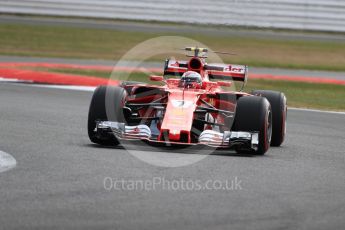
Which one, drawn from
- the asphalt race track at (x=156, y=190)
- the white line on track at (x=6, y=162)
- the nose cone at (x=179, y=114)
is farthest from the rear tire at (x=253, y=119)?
the white line on track at (x=6, y=162)

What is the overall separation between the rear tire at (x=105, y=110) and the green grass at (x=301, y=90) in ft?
25.7

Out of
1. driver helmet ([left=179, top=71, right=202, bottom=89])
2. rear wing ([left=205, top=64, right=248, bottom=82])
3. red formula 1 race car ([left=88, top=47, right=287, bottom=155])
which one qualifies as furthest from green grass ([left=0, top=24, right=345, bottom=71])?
driver helmet ([left=179, top=71, right=202, bottom=89])

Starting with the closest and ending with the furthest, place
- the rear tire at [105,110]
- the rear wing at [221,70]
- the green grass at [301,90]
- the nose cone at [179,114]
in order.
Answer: the nose cone at [179,114] → the rear tire at [105,110] → the rear wing at [221,70] → the green grass at [301,90]

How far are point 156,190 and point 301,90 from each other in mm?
14137

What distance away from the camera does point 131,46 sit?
2909cm

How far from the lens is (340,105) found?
19000 mm

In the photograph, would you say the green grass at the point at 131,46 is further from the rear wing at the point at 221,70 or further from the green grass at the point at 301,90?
the rear wing at the point at 221,70

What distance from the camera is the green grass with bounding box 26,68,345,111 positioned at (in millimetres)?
18891

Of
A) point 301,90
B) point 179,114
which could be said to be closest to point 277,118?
point 179,114

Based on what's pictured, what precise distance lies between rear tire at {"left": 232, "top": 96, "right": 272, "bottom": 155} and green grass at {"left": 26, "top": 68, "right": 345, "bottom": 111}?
758 centimetres

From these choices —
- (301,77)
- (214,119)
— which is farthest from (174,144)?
(301,77)

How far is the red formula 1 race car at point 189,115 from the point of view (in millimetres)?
10438

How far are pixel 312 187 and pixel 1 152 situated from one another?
330 cm

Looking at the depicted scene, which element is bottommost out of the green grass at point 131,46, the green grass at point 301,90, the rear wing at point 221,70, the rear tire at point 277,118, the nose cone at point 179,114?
the green grass at point 131,46
